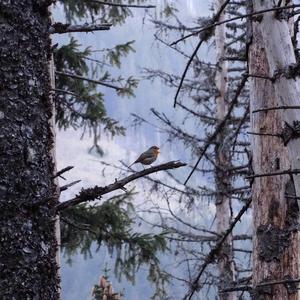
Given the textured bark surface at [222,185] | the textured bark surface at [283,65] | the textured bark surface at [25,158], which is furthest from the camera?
the textured bark surface at [222,185]

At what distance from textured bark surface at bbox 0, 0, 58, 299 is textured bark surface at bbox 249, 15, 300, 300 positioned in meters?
2.05

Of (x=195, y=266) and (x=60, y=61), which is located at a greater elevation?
(x=60, y=61)

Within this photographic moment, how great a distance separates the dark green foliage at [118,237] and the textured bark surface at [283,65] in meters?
6.70

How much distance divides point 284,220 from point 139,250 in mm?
5853

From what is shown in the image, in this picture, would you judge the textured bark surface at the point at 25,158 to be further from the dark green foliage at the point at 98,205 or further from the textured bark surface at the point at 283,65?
the dark green foliage at the point at 98,205

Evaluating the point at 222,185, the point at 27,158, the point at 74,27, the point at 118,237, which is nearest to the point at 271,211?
the point at 74,27

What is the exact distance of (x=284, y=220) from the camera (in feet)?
13.8

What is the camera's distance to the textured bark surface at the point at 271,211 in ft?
13.6

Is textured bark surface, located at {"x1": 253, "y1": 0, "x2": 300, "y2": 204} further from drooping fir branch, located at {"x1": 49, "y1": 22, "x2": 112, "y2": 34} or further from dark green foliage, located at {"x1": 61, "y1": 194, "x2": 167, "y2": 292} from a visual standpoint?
dark green foliage, located at {"x1": 61, "y1": 194, "x2": 167, "y2": 292}

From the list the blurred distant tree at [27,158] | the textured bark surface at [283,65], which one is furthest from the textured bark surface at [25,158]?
the textured bark surface at [283,65]

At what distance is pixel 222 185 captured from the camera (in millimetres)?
10555

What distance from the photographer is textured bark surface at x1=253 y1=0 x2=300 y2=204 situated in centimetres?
250

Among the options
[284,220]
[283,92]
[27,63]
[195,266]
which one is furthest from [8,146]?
[195,266]

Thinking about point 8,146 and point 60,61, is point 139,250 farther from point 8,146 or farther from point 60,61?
point 8,146
